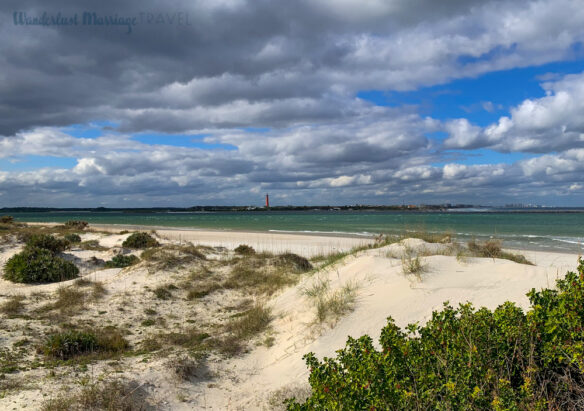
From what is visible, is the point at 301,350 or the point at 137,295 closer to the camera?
the point at 301,350

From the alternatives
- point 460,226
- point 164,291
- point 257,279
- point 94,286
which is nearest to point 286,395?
point 164,291

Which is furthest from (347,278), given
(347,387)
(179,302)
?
(347,387)

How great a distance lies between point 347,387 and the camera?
3568 millimetres

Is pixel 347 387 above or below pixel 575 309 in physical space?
below

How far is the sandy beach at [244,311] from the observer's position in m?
5.68

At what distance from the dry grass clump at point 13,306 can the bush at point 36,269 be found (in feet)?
8.65

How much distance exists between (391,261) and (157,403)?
6.85 m

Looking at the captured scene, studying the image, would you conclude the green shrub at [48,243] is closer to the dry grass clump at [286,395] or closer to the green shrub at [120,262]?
the green shrub at [120,262]

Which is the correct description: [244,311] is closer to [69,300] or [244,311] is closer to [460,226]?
[69,300]

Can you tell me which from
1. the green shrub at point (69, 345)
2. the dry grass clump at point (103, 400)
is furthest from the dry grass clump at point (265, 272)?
the dry grass clump at point (103, 400)

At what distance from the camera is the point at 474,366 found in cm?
367

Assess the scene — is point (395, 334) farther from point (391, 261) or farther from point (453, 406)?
point (391, 261)

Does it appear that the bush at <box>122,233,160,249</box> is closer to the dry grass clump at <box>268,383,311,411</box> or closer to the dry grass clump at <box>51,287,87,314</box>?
the dry grass clump at <box>51,287,87,314</box>

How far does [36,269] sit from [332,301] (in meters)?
10.7
